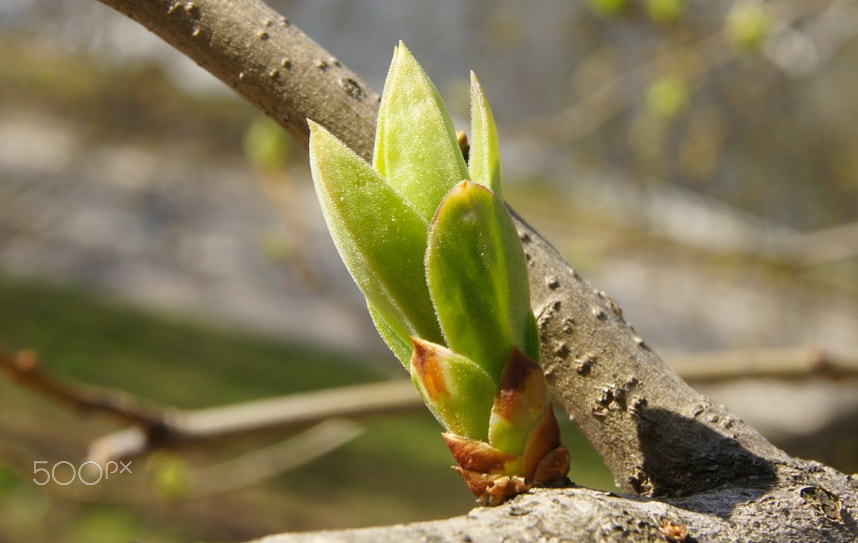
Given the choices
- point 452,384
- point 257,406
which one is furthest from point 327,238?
point 452,384

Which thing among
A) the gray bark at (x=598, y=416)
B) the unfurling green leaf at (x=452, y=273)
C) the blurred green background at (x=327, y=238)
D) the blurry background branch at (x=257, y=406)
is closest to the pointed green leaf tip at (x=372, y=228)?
the unfurling green leaf at (x=452, y=273)

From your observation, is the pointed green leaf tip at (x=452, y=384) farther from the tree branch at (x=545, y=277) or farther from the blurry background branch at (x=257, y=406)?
the blurry background branch at (x=257, y=406)

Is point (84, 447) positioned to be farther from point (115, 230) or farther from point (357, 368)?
point (115, 230)

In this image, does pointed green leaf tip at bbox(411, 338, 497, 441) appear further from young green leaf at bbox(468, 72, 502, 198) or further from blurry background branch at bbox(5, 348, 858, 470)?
blurry background branch at bbox(5, 348, 858, 470)

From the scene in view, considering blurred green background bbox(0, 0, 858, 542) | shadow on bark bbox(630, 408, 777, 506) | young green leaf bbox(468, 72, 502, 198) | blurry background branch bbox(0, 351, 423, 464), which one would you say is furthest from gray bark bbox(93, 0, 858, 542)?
blurred green background bbox(0, 0, 858, 542)

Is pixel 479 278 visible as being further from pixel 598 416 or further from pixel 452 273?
pixel 598 416

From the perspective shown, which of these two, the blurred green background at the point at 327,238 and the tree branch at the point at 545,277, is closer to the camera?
the tree branch at the point at 545,277

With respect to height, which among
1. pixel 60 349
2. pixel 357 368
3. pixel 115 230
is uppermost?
pixel 115 230

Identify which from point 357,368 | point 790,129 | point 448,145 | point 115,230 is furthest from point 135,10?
point 115,230
